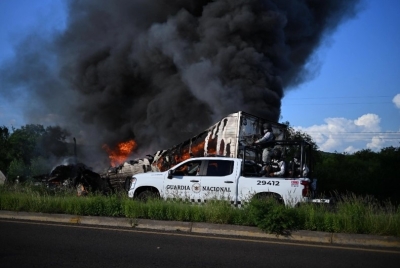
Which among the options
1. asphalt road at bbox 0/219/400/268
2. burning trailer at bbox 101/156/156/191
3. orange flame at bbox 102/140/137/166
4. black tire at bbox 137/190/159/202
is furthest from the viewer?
orange flame at bbox 102/140/137/166

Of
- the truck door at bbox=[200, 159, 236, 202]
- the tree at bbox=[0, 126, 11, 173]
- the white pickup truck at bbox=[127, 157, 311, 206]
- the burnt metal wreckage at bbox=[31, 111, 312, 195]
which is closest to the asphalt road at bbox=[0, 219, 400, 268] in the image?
the white pickup truck at bbox=[127, 157, 311, 206]

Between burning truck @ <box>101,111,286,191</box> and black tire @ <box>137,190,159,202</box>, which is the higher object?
burning truck @ <box>101,111,286,191</box>

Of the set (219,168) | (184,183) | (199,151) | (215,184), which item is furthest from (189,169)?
(199,151)

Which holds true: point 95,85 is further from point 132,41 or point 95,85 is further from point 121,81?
point 132,41

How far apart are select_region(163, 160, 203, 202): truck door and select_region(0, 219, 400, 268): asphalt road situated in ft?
10.4

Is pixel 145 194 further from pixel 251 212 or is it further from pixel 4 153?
pixel 4 153

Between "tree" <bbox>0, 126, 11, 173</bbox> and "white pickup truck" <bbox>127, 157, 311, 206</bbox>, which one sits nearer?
"white pickup truck" <bbox>127, 157, 311, 206</bbox>

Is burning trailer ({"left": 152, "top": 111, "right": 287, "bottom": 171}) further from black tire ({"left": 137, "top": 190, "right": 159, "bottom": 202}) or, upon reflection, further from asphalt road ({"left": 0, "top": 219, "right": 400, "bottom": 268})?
asphalt road ({"left": 0, "top": 219, "right": 400, "bottom": 268})

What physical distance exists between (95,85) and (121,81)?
201 centimetres

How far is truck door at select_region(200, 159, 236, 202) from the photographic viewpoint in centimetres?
1065

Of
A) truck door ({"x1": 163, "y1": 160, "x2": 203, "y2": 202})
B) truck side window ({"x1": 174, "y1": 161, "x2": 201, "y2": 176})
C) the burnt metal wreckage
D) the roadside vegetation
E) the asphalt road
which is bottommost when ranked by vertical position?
the asphalt road

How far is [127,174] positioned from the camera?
1691cm

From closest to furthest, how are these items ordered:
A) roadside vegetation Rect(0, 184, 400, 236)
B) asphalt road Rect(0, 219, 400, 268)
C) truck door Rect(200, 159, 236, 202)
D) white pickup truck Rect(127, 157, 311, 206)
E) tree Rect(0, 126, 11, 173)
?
asphalt road Rect(0, 219, 400, 268) → roadside vegetation Rect(0, 184, 400, 236) → white pickup truck Rect(127, 157, 311, 206) → truck door Rect(200, 159, 236, 202) → tree Rect(0, 126, 11, 173)

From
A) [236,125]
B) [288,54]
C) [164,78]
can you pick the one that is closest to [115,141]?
[164,78]
